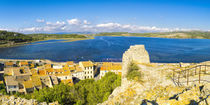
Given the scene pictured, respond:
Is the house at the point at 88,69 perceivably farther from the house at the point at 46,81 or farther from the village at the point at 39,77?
the house at the point at 46,81

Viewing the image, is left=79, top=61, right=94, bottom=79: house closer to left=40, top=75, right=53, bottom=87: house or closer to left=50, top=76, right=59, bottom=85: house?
left=50, top=76, right=59, bottom=85: house

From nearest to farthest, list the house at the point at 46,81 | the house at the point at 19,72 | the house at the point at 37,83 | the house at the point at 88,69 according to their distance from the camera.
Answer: the house at the point at 37,83 < the house at the point at 46,81 < the house at the point at 19,72 < the house at the point at 88,69

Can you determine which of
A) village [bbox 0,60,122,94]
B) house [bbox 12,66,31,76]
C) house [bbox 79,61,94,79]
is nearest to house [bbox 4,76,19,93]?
village [bbox 0,60,122,94]

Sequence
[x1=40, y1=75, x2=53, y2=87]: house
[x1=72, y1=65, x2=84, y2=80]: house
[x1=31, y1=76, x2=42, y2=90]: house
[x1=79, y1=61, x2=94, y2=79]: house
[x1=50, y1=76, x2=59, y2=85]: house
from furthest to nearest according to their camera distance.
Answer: [x1=79, y1=61, x2=94, y2=79]: house, [x1=72, y1=65, x2=84, y2=80]: house, [x1=50, y1=76, x2=59, y2=85]: house, [x1=40, y1=75, x2=53, y2=87]: house, [x1=31, y1=76, x2=42, y2=90]: house

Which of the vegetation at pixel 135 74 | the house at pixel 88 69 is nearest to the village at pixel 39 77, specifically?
the house at pixel 88 69

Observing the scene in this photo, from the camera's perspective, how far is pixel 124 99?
25.7 ft

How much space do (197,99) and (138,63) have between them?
763cm

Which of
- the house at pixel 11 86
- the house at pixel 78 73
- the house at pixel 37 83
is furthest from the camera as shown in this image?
the house at pixel 78 73

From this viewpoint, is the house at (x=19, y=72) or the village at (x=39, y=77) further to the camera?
the house at (x=19, y=72)

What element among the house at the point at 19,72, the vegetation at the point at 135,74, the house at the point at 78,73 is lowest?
the house at the point at 78,73

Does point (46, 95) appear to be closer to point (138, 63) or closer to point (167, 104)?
point (138, 63)

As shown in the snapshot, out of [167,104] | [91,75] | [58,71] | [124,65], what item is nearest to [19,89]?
[58,71]

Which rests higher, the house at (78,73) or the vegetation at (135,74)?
the vegetation at (135,74)

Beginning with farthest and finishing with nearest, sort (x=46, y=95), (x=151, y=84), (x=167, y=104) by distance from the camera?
(x=46, y=95) → (x=151, y=84) → (x=167, y=104)
